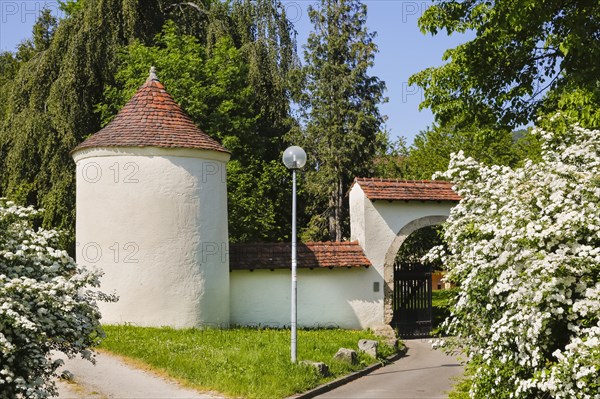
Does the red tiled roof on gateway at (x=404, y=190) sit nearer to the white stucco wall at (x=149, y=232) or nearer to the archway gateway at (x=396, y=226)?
the archway gateway at (x=396, y=226)

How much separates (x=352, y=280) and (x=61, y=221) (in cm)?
1093

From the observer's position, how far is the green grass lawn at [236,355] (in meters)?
11.6

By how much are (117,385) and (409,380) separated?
560 centimetres

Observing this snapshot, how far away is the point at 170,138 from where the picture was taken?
56.9ft

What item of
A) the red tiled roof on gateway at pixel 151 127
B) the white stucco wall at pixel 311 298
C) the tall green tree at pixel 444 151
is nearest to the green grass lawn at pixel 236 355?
the white stucco wall at pixel 311 298

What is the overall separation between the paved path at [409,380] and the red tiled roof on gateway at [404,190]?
4.53 m

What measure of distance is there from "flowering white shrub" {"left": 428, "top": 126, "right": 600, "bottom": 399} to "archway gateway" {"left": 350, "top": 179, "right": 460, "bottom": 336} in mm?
Answer: 9900

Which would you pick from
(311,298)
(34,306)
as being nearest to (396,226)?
(311,298)

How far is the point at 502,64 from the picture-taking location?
1473cm

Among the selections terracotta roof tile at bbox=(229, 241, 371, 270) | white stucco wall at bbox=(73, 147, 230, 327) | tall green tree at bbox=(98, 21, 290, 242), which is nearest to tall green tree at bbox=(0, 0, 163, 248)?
tall green tree at bbox=(98, 21, 290, 242)

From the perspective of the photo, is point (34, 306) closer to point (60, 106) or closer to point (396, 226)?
point (396, 226)

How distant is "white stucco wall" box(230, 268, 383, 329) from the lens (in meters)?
19.0

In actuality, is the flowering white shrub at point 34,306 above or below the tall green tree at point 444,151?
below

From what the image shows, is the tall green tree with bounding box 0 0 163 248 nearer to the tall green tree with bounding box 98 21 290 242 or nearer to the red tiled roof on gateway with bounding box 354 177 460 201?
the tall green tree with bounding box 98 21 290 242
